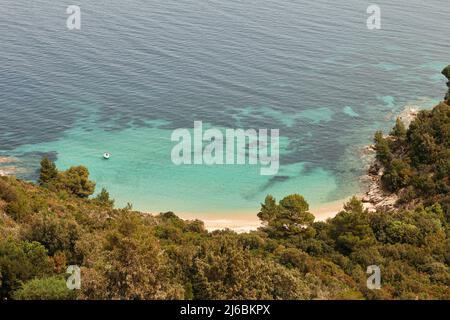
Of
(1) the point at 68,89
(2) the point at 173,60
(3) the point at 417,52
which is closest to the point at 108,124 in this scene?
(1) the point at 68,89

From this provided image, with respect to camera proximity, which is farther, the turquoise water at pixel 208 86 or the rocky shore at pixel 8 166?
the turquoise water at pixel 208 86

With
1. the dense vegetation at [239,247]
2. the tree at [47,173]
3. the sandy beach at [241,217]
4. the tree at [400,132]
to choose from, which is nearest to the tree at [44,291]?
the dense vegetation at [239,247]

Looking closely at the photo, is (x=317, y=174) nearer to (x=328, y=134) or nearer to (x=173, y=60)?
(x=328, y=134)

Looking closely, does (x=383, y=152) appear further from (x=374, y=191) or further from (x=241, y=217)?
(x=241, y=217)

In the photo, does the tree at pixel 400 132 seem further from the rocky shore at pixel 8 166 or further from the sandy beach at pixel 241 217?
the rocky shore at pixel 8 166

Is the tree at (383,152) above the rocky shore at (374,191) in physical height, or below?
above

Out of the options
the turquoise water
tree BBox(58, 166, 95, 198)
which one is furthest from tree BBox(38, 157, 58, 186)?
the turquoise water
